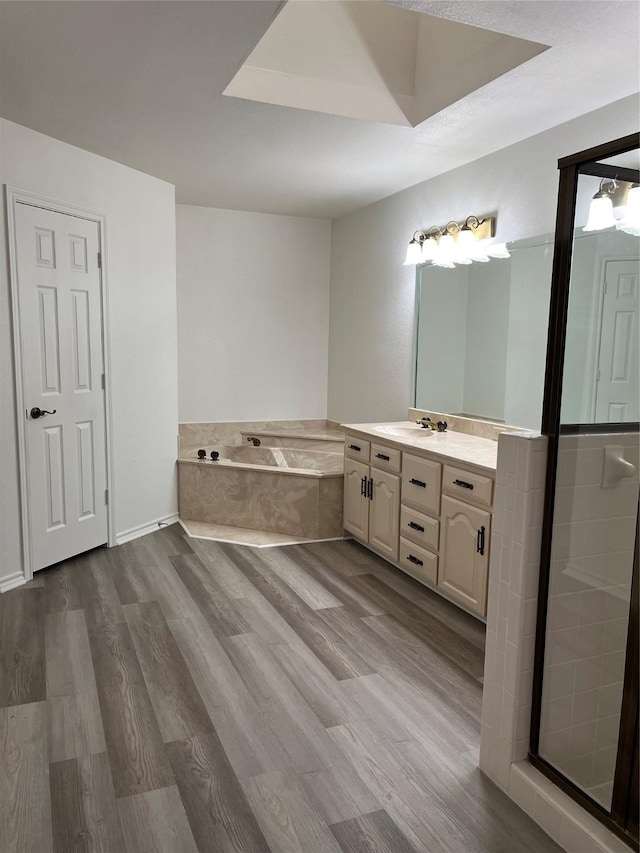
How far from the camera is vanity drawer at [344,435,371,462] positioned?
395cm

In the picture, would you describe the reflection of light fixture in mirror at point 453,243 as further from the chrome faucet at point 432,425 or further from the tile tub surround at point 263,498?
the tile tub surround at point 263,498

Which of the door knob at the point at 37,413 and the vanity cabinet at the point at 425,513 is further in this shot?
the door knob at the point at 37,413

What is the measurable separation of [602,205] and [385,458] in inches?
86.1

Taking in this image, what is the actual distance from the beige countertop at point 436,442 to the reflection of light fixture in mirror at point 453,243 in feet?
3.42

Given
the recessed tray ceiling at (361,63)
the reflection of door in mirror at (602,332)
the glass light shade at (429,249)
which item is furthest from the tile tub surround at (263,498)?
the reflection of door in mirror at (602,332)

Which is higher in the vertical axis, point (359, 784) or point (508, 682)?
point (508, 682)

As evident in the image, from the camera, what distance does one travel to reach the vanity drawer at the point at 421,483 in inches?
128

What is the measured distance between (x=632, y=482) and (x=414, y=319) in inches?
116

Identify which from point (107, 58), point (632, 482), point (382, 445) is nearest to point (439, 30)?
point (107, 58)

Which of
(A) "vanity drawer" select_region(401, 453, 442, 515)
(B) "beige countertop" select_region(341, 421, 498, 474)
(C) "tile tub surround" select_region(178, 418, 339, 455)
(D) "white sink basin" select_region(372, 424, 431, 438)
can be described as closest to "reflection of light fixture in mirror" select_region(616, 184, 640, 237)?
(B) "beige countertop" select_region(341, 421, 498, 474)

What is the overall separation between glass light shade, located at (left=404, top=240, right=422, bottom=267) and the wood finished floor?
208cm

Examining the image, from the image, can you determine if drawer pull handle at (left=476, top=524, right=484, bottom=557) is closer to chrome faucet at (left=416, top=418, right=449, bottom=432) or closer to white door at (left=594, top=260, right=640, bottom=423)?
chrome faucet at (left=416, top=418, right=449, bottom=432)

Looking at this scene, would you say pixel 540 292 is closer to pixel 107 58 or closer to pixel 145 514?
pixel 107 58

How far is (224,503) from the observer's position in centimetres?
460
